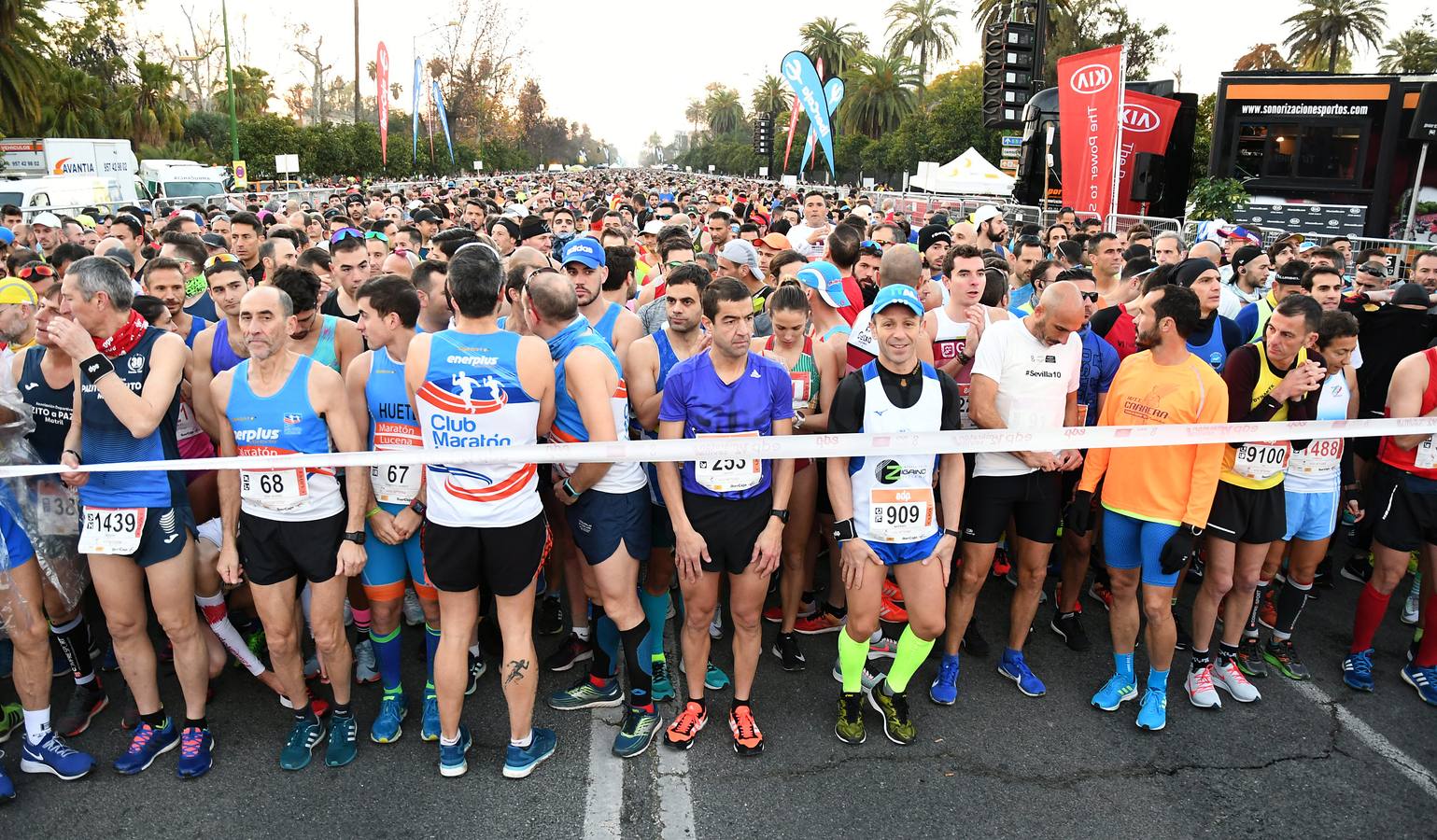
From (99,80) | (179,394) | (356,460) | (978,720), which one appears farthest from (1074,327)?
(99,80)

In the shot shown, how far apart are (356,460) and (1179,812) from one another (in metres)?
3.51

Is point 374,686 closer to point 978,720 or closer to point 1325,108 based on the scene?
point 978,720

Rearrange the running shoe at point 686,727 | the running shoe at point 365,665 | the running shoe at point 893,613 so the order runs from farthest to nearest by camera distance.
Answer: the running shoe at point 893,613
the running shoe at point 365,665
the running shoe at point 686,727

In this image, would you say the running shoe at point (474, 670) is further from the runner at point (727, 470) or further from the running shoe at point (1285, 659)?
the running shoe at point (1285, 659)

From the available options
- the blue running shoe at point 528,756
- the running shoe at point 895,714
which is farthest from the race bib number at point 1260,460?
the blue running shoe at point 528,756

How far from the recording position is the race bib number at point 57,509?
3703 millimetres

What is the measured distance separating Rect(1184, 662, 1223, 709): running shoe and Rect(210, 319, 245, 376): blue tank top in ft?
16.2

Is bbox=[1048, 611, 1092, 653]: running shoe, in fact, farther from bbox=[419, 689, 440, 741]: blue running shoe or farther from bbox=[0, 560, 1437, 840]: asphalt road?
bbox=[419, 689, 440, 741]: blue running shoe

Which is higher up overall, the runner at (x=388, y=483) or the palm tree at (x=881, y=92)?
the palm tree at (x=881, y=92)

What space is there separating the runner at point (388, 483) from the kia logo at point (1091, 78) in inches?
442

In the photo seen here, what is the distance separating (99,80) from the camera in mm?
45781

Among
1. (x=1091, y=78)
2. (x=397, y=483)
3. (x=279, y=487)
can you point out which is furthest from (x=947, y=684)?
(x=1091, y=78)

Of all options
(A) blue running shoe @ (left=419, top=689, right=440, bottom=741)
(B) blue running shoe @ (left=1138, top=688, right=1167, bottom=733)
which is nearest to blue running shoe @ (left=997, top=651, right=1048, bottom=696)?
(B) blue running shoe @ (left=1138, top=688, right=1167, bottom=733)

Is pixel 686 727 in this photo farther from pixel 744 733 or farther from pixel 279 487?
pixel 279 487
